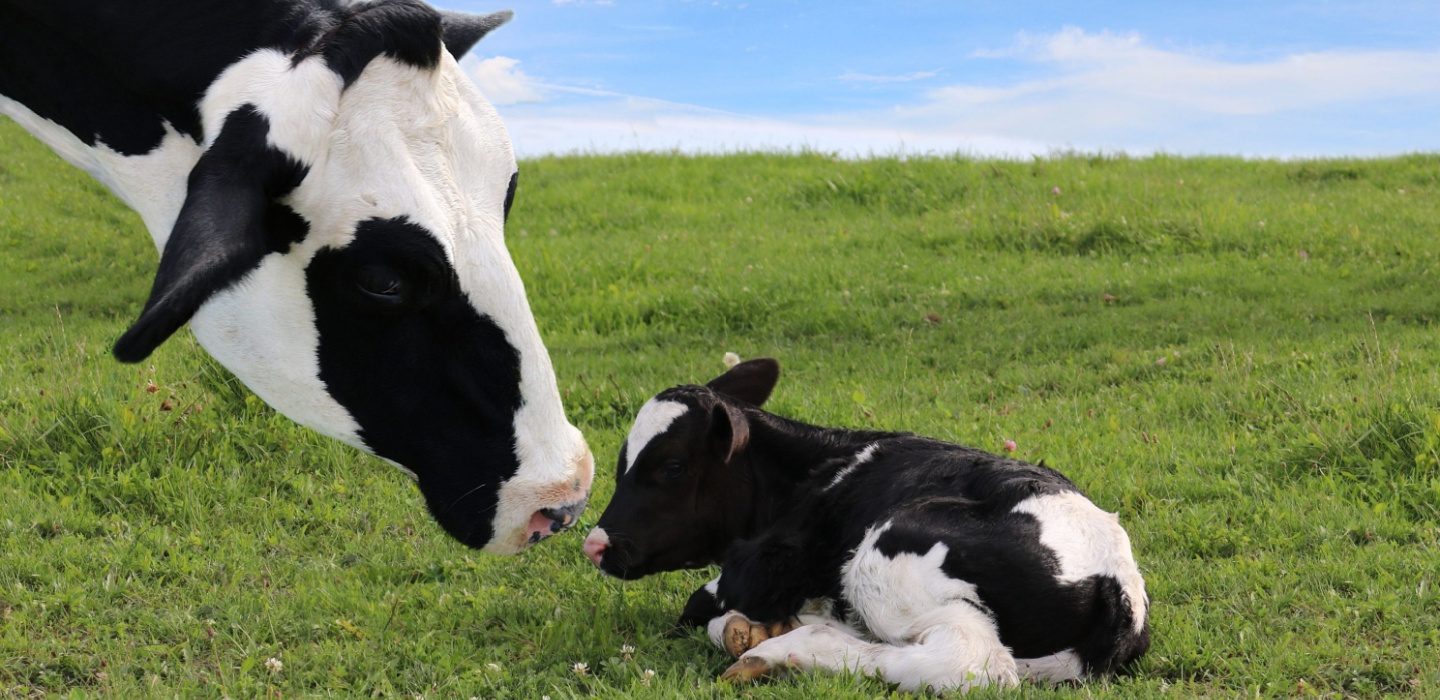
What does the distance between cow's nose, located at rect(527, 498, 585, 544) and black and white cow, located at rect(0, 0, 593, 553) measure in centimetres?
26

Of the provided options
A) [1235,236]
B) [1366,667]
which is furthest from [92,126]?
[1235,236]

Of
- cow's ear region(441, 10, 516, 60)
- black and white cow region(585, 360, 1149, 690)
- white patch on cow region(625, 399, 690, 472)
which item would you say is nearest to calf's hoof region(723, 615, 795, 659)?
black and white cow region(585, 360, 1149, 690)

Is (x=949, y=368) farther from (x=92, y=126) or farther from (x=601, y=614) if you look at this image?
(x=92, y=126)

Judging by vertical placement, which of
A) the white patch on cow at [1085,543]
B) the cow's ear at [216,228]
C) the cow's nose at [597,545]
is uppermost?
the cow's ear at [216,228]

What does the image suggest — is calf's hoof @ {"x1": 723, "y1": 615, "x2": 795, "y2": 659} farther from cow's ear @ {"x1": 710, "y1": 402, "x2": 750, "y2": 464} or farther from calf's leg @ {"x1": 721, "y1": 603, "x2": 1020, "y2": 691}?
cow's ear @ {"x1": 710, "y1": 402, "x2": 750, "y2": 464}

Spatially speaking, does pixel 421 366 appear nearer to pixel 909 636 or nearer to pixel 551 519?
pixel 551 519

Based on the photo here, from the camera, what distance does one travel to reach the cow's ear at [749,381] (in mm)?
6633

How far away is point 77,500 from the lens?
7.05 meters

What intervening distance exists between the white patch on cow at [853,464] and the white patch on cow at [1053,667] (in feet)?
4.34

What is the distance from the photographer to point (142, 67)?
3.69 meters

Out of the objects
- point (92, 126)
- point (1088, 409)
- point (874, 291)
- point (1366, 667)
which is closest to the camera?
point (92, 126)

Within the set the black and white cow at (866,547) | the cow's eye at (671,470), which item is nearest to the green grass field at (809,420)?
the black and white cow at (866,547)

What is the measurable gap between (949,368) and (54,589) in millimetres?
6622

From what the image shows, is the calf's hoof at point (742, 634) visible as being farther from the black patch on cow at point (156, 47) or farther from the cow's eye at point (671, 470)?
the black patch on cow at point (156, 47)
